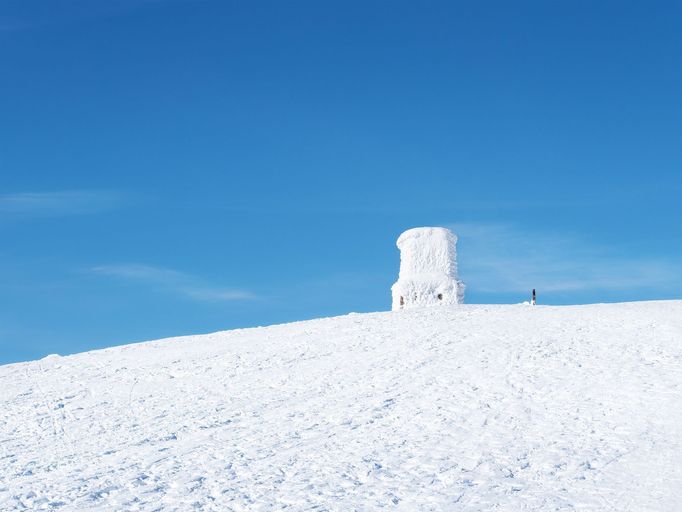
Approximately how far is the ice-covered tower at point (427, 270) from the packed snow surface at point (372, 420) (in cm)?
712

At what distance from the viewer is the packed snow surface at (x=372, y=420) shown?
47.9 ft

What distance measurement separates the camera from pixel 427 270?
38.6 meters

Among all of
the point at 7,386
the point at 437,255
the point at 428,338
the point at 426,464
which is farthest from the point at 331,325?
the point at 426,464

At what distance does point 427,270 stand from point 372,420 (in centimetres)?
2013

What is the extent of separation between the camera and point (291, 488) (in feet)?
48.2

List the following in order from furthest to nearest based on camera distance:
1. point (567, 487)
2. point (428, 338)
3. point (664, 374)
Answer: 1. point (428, 338)
2. point (664, 374)
3. point (567, 487)

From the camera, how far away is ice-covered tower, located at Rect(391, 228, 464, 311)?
37875 mm

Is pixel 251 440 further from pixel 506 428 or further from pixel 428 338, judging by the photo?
pixel 428 338

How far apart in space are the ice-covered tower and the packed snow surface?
280 inches

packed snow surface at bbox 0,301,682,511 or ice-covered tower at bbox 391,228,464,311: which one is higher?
ice-covered tower at bbox 391,228,464,311

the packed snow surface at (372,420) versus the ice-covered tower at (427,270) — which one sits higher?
the ice-covered tower at (427,270)

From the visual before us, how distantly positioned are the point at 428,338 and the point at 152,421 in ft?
34.6

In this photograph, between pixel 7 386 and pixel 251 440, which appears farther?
pixel 7 386

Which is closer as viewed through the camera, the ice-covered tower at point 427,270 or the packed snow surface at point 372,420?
the packed snow surface at point 372,420
